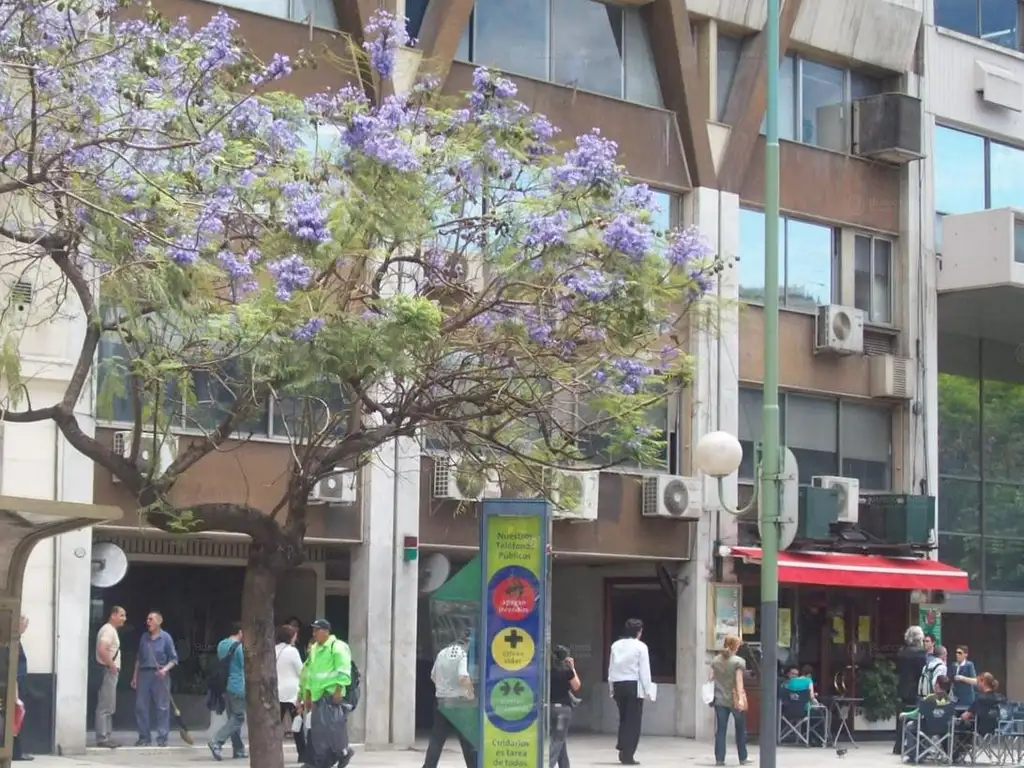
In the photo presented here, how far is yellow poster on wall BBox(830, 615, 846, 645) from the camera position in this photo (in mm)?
29359

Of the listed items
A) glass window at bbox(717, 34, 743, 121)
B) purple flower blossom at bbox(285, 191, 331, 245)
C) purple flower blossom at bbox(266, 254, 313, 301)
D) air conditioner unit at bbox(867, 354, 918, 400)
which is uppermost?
glass window at bbox(717, 34, 743, 121)

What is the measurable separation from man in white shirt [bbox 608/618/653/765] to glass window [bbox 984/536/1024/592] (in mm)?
11366

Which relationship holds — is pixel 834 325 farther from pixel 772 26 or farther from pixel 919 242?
pixel 772 26

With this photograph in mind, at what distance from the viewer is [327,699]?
17703mm

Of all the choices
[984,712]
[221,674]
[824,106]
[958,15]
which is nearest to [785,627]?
[984,712]

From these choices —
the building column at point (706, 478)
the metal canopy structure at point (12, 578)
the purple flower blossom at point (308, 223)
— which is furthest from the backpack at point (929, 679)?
the metal canopy structure at point (12, 578)

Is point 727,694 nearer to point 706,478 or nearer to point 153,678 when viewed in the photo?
point 706,478

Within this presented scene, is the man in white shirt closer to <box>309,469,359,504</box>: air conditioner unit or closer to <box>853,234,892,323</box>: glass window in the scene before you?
<box>309,469,359,504</box>: air conditioner unit

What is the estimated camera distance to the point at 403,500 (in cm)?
2372

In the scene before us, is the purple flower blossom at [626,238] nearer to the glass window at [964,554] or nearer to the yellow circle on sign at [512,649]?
the yellow circle on sign at [512,649]

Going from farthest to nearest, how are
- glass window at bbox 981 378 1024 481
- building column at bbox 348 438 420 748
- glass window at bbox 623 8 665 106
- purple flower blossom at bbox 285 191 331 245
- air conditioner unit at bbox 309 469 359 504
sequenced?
glass window at bbox 981 378 1024 481
glass window at bbox 623 8 665 106
building column at bbox 348 438 420 748
air conditioner unit at bbox 309 469 359 504
purple flower blossom at bbox 285 191 331 245

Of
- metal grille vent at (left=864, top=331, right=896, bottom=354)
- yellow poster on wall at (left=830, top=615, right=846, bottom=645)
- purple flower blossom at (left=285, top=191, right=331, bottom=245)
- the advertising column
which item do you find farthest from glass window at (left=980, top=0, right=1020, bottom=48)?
purple flower blossom at (left=285, top=191, right=331, bottom=245)

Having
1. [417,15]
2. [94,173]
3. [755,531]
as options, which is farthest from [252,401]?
[755,531]

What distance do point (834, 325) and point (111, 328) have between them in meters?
16.5
